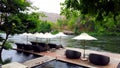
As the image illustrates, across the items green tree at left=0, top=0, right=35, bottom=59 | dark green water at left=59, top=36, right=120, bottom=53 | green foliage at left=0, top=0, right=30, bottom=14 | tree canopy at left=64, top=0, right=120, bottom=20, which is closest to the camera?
tree canopy at left=64, top=0, right=120, bottom=20

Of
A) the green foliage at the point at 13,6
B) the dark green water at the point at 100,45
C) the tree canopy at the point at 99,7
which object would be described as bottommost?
the dark green water at the point at 100,45

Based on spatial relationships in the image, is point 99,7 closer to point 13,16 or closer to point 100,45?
point 13,16

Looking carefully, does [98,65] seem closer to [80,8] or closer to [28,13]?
[28,13]

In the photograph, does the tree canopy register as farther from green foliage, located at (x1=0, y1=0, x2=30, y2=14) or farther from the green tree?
green foliage, located at (x1=0, y1=0, x2=30, y2=14)

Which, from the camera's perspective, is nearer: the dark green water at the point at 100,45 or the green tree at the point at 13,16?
the green tree at the point at 13,16

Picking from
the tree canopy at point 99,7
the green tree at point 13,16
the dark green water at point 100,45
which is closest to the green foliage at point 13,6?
the green tree at point 13,16

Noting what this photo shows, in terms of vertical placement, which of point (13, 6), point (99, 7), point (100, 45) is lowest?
point (100, 45)

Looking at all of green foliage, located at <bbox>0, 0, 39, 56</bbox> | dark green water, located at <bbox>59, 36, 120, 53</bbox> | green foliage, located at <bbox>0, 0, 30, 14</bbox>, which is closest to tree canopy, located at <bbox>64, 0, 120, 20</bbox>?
green foliage, located at <bbox>0, 0, 39, 56</bbox>

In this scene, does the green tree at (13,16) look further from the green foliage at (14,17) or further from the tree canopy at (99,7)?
the tree canopy at (99,7)

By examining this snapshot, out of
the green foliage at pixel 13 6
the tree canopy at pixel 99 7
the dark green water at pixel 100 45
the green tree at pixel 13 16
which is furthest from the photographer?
the dark green water at pixel 100 45

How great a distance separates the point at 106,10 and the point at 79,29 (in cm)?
5372

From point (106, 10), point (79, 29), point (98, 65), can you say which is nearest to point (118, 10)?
point (106, 10)

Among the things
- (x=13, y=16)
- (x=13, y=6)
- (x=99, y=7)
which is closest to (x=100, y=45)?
(x=13, y=16)

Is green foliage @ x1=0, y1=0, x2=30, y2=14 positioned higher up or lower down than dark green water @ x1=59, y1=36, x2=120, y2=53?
higher up
